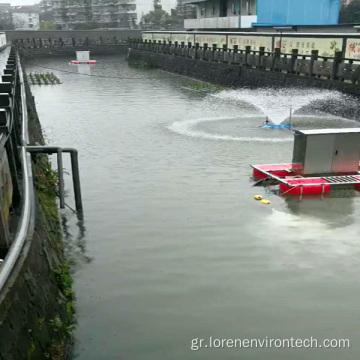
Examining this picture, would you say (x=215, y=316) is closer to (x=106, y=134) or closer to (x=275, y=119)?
(x=106, y=134)

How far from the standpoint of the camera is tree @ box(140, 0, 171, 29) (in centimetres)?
11275

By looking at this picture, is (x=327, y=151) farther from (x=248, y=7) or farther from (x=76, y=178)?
(x=248, y=7)

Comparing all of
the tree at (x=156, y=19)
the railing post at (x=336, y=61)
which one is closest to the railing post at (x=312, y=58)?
the railing post at (x=336, y=61)

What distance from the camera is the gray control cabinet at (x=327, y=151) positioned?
42.9 ft

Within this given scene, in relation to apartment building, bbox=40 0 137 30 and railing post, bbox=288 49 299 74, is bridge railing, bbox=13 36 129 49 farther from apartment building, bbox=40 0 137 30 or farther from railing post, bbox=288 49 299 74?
railing post, bbox=288 49 299 74

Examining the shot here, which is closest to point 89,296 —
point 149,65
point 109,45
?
point 149,65

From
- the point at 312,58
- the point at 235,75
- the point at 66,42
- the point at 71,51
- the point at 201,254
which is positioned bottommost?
the point at 201,254

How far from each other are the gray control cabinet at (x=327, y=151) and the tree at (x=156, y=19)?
104 m

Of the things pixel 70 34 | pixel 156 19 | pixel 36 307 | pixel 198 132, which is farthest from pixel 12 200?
pixel 156 19

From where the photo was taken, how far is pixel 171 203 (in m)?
12.2

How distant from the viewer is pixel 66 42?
274 feet

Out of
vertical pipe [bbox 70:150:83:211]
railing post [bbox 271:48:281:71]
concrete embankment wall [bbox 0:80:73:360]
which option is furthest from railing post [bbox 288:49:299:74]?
concrete embankment wall [bbox 0:80:73:360]

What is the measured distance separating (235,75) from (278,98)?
937cm

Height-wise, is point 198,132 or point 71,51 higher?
point 71,51
